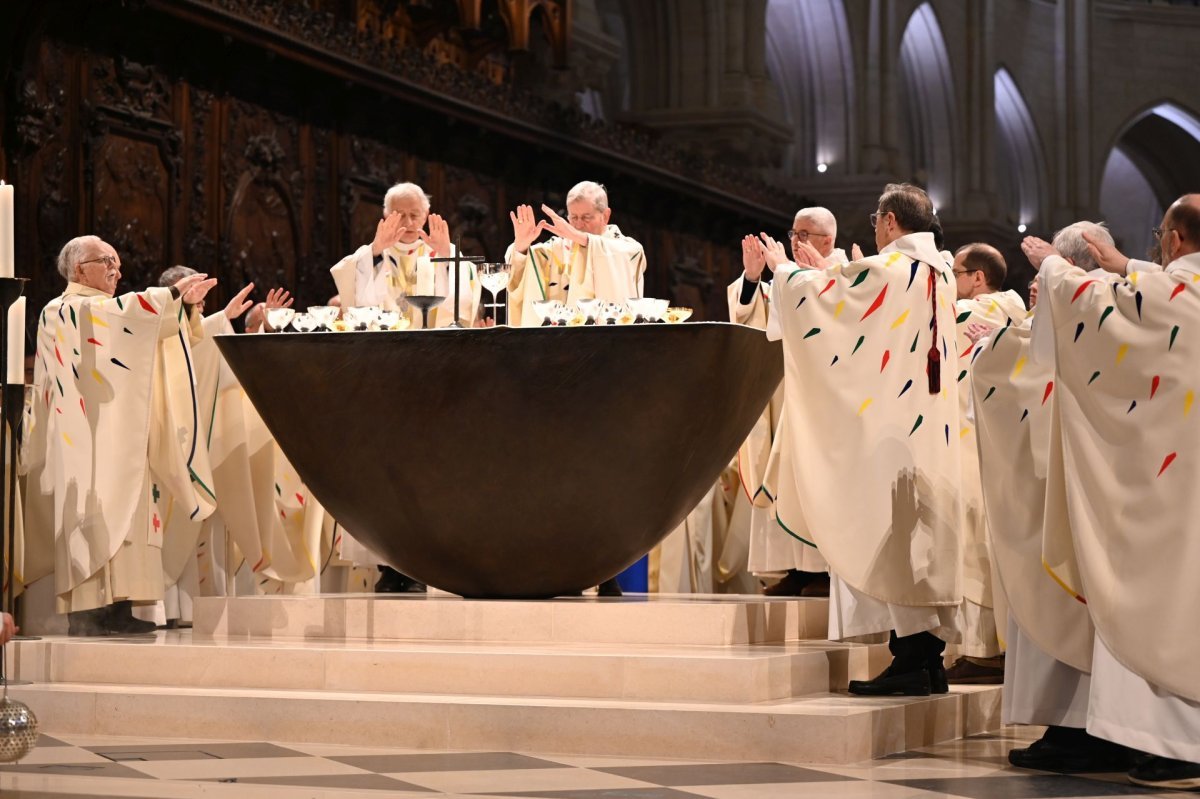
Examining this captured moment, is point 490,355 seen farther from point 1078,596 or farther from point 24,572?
point 24,572

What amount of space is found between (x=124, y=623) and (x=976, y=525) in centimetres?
338

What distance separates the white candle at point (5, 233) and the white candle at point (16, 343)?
36cm

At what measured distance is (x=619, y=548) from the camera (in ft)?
21.1

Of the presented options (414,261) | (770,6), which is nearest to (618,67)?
(770,6)

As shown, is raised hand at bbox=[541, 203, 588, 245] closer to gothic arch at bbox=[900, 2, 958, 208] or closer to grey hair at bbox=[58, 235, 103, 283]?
grey hair at bbox=[58, 235, 103, 283]

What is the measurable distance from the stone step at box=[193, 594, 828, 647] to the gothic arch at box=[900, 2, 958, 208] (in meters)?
20.0

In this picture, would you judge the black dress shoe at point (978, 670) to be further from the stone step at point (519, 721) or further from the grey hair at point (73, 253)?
the grey hair at point (73, 253)

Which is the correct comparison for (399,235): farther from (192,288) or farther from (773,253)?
(773,253)

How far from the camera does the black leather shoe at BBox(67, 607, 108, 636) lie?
7.25 metres

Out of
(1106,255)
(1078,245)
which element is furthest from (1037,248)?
(1106,255)

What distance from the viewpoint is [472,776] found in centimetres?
481

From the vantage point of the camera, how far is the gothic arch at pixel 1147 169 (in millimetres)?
30094

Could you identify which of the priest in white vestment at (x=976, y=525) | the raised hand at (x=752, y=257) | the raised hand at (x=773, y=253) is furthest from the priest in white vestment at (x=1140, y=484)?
the raised hand at (x=752, y=257)

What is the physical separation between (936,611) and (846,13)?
18151 mm
